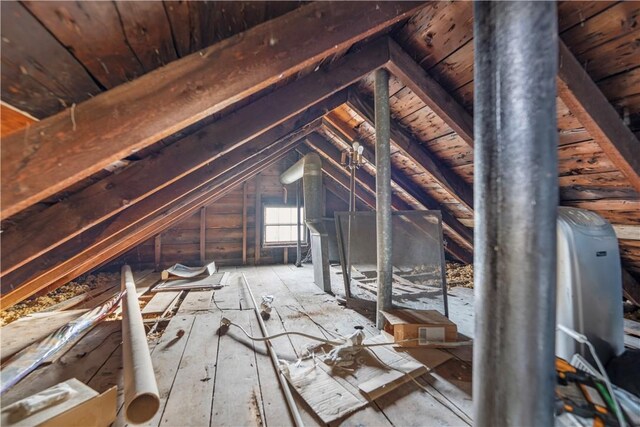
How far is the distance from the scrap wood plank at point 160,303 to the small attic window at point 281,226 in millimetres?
2393

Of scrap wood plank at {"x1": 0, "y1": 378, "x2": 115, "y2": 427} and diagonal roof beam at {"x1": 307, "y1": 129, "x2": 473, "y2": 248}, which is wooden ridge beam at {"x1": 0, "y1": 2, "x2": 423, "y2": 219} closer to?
scrap wood plank at {"x1": 0, "y1": 378, "x2": 115, "y2": 427}

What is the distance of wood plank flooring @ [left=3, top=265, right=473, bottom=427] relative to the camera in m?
1.23

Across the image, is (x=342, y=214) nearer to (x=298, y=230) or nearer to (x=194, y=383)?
(x=194, y=383)

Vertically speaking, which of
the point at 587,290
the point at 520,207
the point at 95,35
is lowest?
the point at 587,290

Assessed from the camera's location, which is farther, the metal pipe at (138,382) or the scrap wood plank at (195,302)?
the scrap wood plank at (195,302)

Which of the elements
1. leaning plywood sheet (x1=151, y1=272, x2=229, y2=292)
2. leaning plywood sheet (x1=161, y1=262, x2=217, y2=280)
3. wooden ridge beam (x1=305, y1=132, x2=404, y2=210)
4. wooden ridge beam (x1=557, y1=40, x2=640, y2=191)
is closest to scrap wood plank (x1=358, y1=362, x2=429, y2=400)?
wooden ridge beam (x1=557, y1=40, x2=640, y2=191)

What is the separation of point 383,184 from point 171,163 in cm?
142

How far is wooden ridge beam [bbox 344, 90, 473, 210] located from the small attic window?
3.14m

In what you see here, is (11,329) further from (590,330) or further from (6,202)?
(590,330)

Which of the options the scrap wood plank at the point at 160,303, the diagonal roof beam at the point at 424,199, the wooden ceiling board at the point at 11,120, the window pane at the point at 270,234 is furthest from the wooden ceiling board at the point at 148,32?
A: the window pane at the point at 270,234

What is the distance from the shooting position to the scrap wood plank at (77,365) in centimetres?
142

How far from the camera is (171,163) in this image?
139 centimetres

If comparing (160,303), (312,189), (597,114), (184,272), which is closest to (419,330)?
(597,114)

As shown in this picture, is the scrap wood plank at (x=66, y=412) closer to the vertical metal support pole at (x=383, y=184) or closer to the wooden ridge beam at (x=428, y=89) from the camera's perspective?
the vertical metal support pole at (x=383, y=184)
